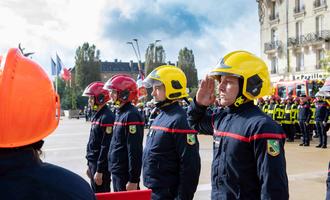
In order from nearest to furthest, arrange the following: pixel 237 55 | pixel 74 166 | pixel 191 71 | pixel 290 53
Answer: pixel 237 55 → pixel 74 166 → pixel 290 53 → pixel 191 71

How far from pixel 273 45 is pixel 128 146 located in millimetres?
44627

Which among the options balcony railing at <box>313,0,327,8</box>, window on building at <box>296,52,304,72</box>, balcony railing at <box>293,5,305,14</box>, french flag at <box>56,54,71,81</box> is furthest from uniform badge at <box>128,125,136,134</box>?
balcony railing at <box>293,5,305,14</box>

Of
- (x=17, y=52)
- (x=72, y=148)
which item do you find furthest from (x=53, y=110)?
(x=72, y=148)

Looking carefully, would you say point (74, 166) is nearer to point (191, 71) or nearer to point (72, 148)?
point (72, 148)

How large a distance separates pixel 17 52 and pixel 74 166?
9.68 metres

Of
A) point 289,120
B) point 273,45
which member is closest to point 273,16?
point 273,45

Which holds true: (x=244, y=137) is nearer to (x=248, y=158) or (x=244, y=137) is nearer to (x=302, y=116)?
(x=248, y=158)

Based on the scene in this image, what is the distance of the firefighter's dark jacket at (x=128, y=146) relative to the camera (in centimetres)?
495

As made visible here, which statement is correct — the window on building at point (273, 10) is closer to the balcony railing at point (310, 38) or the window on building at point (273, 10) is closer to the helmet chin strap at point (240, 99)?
the balcony railing at point (310, 38)

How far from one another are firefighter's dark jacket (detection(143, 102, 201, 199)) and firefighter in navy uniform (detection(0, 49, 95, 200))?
8.00ft

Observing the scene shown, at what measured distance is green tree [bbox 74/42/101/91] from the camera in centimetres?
8225

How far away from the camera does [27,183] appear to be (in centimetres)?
141

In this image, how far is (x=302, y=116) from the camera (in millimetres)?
16094

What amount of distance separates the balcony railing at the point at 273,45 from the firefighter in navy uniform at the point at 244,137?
147 ft
